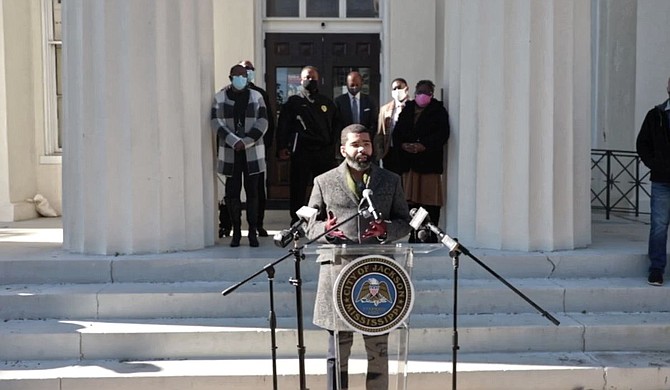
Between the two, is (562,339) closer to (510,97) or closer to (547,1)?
(510,97)

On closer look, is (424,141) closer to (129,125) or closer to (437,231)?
(129,125)

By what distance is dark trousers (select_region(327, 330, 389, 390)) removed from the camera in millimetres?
5438

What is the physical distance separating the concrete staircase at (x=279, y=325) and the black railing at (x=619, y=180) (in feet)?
15.1

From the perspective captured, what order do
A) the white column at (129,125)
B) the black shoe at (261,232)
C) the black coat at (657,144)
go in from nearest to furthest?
the black coat at (657,144) < the white column at (129,125) < the black shoe at (261,232)

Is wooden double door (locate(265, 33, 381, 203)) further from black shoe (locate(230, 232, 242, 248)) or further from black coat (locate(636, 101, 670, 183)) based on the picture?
black coat (locate(636, 101, 670, 183))

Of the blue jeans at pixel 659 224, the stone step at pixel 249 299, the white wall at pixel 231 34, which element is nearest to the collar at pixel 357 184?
the stone step at pixel 249 299

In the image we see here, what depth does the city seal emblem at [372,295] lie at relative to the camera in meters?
5.23

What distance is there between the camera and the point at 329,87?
518 inches

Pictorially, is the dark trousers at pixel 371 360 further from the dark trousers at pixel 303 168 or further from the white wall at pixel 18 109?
the white wall at pixel 18 109

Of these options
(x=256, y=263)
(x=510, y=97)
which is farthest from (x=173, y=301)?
(x=510, y=97)

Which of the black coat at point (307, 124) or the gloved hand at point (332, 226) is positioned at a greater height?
the black coat at point (307, 124)

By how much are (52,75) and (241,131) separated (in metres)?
5.19

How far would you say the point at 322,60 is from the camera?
43.1 feet

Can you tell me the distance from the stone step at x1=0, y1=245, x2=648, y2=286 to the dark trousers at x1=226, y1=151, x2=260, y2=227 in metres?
0.68
